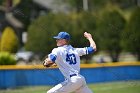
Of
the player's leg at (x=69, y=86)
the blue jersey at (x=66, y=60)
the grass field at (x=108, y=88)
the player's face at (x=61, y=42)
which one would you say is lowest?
the grass field at (x=108, y=88)

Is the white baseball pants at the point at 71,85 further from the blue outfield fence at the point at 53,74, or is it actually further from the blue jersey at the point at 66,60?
the blue outfield fence at the point at 53,74

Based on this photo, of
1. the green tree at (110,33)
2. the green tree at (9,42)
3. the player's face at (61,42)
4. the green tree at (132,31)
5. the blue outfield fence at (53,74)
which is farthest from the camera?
the green tree at (9,42)

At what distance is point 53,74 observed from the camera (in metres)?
20.0

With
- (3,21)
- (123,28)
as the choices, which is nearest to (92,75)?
(123,28)

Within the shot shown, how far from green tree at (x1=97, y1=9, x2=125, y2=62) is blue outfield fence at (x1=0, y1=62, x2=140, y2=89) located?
14915 mm

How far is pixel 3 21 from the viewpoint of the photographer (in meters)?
66.2

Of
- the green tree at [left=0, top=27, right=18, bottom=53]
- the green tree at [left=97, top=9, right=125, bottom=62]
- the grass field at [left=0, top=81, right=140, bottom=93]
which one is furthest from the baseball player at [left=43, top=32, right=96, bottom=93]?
the green tree at [left=0, top=27, right=18, bottom=53]

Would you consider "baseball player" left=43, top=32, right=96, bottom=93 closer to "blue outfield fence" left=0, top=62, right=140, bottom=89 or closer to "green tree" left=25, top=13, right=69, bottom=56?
"blue outfield fence" left=0, top=62, right=140, bottom=89

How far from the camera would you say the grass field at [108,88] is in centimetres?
1742

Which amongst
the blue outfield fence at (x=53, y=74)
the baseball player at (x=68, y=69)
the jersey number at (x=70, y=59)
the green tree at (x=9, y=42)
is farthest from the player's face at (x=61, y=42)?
the green tree at (x=9, y=42)

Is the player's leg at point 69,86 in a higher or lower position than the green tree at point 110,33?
lower

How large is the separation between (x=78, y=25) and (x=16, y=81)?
2036 cm

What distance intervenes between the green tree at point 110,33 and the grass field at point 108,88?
1605 centimetres

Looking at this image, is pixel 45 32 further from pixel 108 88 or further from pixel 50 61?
pixel 50 61
